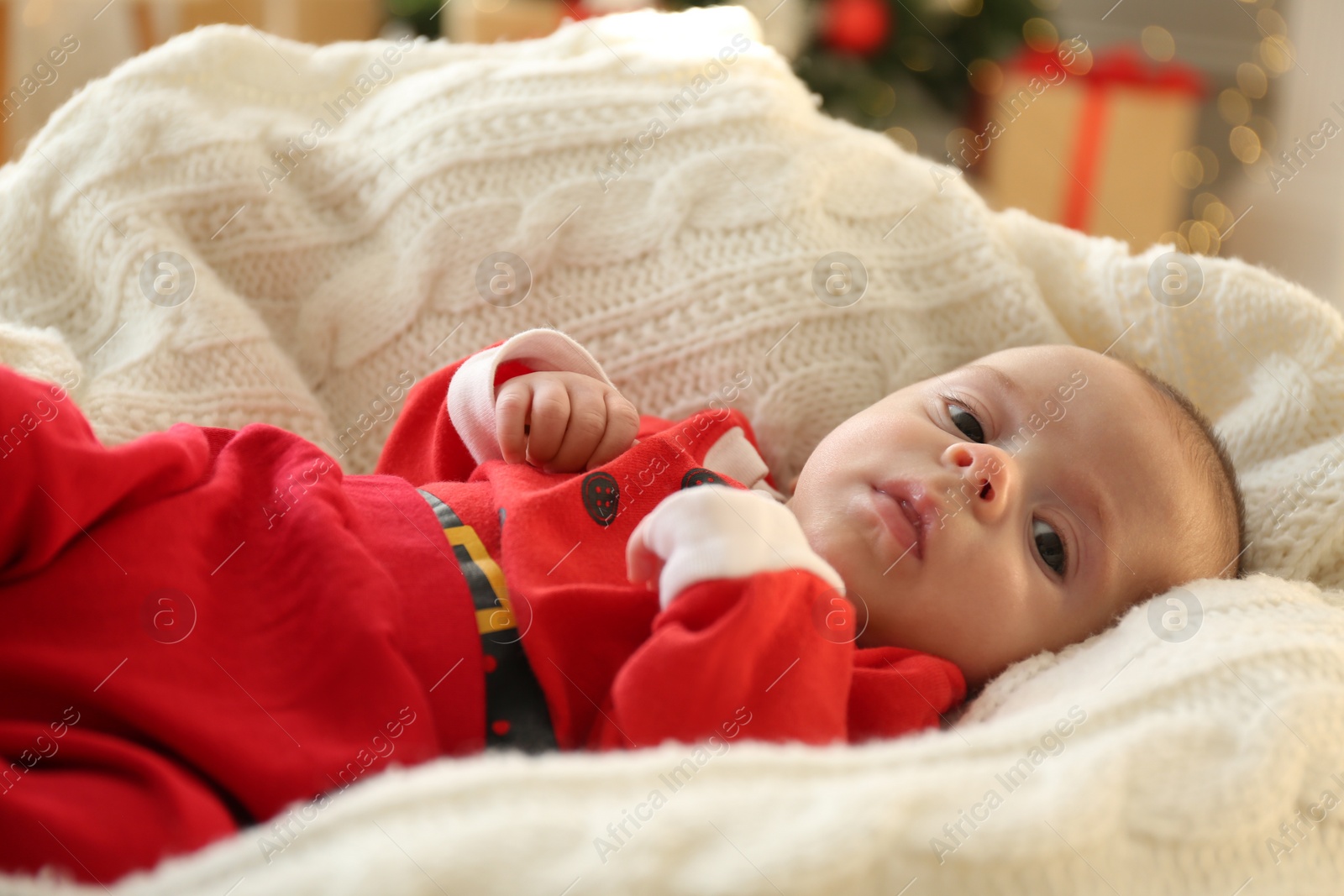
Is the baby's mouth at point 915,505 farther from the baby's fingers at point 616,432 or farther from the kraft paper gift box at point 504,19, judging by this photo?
the kraft paper gift box at point 504,19

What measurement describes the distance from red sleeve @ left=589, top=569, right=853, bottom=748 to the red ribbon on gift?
92.0 inches

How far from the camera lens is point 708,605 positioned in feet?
2.53

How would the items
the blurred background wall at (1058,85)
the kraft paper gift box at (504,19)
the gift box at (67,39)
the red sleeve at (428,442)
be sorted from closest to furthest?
the red sleeve at (428,442) → the gift box at (67,39) → the kraft paper gift box at (504,19) → the blurred background wall at (1058,85)

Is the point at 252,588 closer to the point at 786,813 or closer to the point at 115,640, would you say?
the point at 115,640

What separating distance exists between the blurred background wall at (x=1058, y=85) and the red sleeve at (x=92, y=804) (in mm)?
2109

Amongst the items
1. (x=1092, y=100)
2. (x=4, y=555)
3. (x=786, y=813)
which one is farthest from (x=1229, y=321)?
(x=1092, y=100)

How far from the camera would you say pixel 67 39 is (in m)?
2.42

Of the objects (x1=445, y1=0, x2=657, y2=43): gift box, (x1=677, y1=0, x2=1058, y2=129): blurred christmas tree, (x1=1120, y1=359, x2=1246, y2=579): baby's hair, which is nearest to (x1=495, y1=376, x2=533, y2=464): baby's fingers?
(x1=1120, y1=359, x2=1246, y2=579): baby's hair

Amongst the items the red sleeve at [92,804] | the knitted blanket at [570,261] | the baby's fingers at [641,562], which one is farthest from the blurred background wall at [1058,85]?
the red sleeve at [92,804]

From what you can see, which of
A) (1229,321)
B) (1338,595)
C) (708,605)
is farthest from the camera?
(1229,321)

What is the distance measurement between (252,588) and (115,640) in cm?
11

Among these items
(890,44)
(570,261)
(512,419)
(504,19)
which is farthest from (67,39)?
(512,419)

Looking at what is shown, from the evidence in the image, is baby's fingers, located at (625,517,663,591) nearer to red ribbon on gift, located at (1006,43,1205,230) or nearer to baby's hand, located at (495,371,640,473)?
baby's hand, located at (495,371,640,473)

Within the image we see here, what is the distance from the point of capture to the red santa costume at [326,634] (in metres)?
0.69
